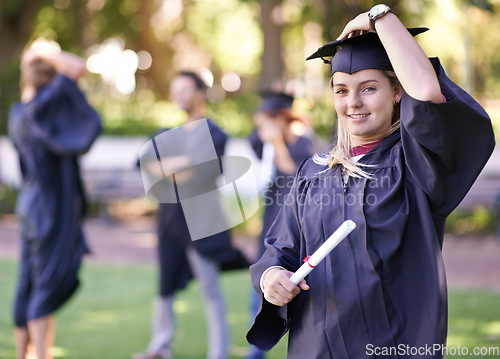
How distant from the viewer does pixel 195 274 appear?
18.3 ft

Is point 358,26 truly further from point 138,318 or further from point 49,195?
point 138,318

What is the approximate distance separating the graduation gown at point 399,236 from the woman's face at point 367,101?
3.1 inches

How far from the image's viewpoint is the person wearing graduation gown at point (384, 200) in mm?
2168

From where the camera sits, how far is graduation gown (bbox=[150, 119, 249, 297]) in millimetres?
5348

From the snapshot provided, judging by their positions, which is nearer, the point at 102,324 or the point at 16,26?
the point at 102,324

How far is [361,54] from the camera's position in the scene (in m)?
2.34

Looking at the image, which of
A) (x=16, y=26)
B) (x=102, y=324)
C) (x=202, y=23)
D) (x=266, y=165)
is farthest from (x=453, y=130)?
(x=202, y=23)

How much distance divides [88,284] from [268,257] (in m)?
6.15

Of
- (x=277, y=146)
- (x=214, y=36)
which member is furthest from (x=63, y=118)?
(x=214, y=36)

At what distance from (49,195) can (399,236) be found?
A: 3.35m

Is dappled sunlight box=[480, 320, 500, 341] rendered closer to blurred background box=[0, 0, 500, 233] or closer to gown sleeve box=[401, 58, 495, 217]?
blurred background box=[0, 0, 500, 233]

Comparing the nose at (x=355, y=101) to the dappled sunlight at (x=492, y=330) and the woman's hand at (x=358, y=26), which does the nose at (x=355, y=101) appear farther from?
the dappled sunlight at (x=492, y=330)

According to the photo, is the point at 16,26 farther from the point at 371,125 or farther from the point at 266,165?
the point at 371,125

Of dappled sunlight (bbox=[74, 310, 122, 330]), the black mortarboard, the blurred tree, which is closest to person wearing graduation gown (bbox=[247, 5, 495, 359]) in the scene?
the black mortarboard
